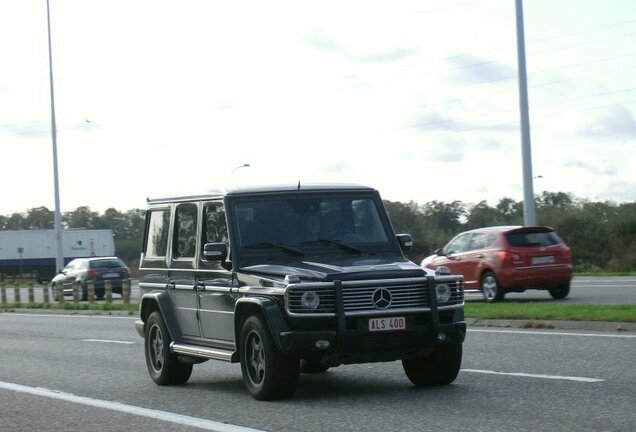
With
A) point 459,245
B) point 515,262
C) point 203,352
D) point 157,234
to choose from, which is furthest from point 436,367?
point 459,245

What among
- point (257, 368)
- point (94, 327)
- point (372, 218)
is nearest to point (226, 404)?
point (257, 368)

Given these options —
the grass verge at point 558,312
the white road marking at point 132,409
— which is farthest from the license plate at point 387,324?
the grass verge at point 558,312

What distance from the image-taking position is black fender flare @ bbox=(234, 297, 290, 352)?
10.4 metres

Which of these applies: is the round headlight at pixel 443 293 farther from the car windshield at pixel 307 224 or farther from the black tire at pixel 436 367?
the car windshield at pixel 307 224

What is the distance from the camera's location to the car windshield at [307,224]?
11719 millimetres

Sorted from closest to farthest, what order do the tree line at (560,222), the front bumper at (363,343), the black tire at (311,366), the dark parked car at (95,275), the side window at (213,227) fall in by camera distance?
the front bumper at (363,343) < the black tire at (311,366) < the side window at (213,227) < the dark parked car at (95,275) < the tree line at (560,222)

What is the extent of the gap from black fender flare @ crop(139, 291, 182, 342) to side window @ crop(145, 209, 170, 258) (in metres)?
0.47

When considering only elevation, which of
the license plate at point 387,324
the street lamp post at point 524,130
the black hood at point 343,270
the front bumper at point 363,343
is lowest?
the front bumper at point 363,343

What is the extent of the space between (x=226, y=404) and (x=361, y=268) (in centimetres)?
170

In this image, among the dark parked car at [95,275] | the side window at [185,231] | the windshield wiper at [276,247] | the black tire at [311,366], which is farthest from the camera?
the dark parked car at [95,275]

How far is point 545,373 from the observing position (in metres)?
11.9

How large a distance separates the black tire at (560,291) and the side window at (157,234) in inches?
516

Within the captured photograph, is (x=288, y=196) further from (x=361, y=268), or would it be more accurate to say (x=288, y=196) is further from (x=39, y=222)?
(x=39, y=222)

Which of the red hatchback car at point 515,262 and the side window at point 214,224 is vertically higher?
the side window at point 214,224
